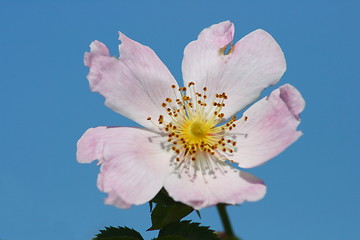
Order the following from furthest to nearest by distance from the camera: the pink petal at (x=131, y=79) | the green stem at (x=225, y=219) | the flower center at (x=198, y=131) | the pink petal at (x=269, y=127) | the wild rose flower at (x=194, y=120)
Answer: the flower center at (x=198, y=131), the pink petal at (x=131, y=79), the pink petal at (x=269, y=127), the wild rose flower at (x=194, y=120), the green stem at (x=225, y=219)

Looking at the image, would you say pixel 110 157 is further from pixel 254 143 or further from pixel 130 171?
pixel 254 143

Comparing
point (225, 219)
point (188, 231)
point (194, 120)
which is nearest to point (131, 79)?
point (194, 120)

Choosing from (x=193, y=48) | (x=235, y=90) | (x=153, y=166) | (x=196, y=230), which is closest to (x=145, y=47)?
(x=193, y=48)

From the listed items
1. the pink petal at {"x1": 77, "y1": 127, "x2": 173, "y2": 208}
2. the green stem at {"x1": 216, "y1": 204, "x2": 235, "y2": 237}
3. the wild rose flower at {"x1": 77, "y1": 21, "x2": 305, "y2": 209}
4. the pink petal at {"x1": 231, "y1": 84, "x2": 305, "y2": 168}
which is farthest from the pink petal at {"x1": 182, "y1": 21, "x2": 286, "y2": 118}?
the green stem at {"x1": 216, "y1": 204, "x2": 235, "y2": 237}

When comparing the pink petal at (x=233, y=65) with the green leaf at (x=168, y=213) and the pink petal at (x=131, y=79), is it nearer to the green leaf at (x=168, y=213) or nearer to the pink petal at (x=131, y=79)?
the pink petal at (x=131, y=79)

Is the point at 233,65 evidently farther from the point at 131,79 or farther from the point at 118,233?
the point at 118,233

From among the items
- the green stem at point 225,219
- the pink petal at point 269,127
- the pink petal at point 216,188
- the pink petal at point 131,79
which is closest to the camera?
the green stem at point 225,219

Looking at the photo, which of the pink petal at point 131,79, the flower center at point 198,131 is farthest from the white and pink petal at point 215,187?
the pink petal at point 131,79

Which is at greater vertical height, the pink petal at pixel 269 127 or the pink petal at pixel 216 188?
the pink petal at pixel 269 127
